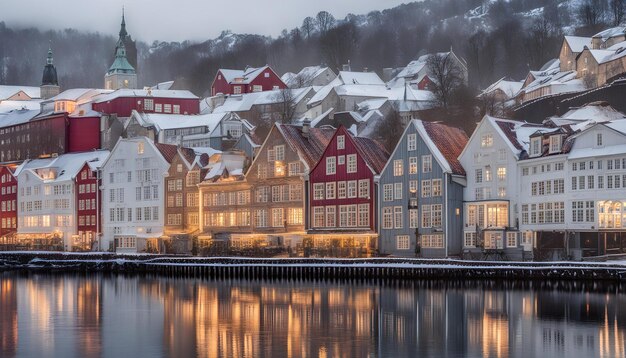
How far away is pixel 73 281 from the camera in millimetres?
82375

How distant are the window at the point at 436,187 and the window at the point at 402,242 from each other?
4085 millimetres

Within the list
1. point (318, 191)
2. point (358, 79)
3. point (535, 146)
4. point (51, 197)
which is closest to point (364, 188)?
point (318, 191)

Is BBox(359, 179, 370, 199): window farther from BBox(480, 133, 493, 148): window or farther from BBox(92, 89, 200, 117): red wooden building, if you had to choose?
BBox(92, 89, 200, 117): red wooden building

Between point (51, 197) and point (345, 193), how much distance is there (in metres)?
42.5

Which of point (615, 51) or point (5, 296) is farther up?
point (615, 51)

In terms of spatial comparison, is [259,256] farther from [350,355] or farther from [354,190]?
[350,355]

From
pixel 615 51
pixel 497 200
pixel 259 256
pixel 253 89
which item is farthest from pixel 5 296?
pixel 253 89

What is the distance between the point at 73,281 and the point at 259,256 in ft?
48.3

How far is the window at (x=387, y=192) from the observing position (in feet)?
270

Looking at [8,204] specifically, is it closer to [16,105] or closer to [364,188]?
[364,188]

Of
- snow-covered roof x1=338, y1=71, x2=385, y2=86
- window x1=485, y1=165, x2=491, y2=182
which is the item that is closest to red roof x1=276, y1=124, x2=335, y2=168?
window x1=485, y1=165, x2=491, y2=182

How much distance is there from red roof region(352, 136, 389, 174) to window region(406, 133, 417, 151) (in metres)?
4.12

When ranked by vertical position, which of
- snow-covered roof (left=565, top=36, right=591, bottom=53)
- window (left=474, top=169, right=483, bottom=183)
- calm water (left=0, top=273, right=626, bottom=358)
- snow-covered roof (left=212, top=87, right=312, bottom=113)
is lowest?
calm water (left=0, top=273, right=626, bottom=358)

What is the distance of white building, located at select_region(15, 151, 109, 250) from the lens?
113 metres
